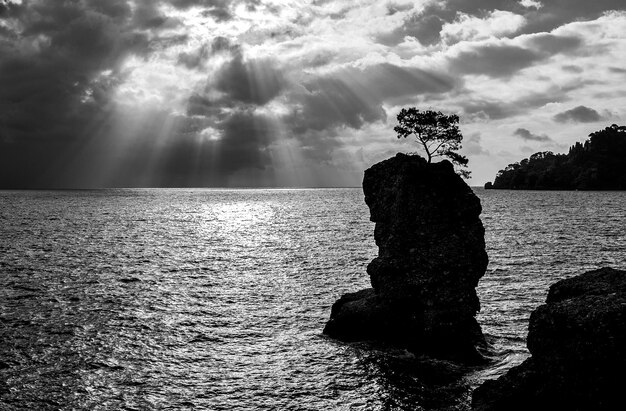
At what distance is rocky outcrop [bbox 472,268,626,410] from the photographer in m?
13.0

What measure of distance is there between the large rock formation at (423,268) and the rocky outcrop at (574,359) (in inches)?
356

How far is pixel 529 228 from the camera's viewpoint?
95.7 metres

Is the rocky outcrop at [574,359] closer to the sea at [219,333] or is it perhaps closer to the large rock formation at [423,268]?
the sea at [219,333]

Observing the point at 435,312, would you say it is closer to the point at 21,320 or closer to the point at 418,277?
the point at 418,277

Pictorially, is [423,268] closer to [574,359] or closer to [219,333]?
[219,333]

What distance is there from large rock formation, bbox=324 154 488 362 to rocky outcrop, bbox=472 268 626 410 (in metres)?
9.04

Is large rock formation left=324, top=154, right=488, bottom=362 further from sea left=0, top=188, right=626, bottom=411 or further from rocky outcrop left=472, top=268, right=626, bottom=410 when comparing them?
rocky outcrop left=472, top=268, right=626, bottom=410

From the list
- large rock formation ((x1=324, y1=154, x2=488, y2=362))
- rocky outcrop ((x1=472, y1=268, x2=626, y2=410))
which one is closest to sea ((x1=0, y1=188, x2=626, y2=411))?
large rock formation ((x1=324, y1=154, x2=488, y2=362))

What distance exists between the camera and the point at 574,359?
13.9 m

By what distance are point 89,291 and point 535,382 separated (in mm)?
36632

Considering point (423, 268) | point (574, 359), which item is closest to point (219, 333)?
point (423, 268)

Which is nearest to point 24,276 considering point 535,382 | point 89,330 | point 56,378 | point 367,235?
point 89,330

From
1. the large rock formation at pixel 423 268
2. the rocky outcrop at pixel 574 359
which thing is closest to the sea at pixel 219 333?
the large rock formation at pixel 423 268

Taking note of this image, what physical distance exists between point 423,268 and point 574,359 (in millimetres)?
13825
